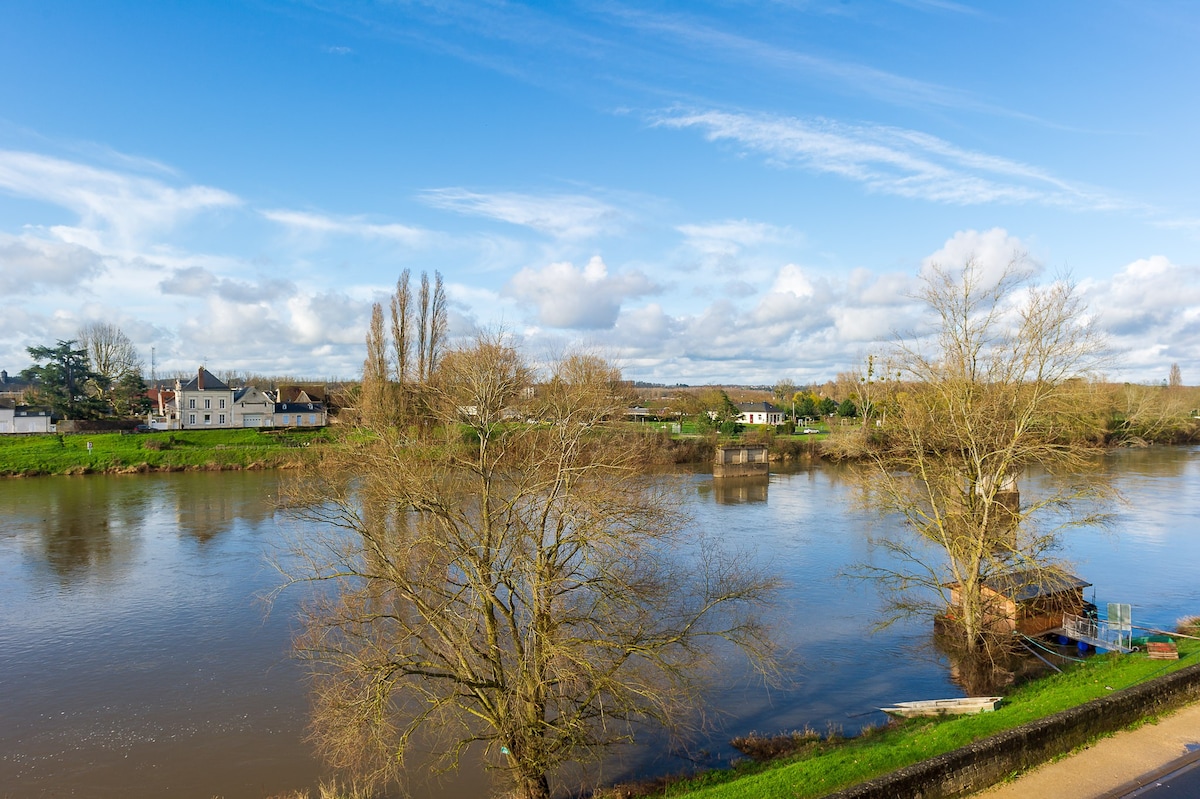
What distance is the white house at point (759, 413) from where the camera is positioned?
76625 mm

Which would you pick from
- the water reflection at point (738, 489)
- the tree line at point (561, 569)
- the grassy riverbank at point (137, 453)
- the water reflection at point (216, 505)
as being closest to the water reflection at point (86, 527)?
the water reflection at point (216, 505)

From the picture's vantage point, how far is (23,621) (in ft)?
55.9

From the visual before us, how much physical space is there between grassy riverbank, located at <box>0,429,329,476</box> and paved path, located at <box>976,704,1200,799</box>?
118 ft

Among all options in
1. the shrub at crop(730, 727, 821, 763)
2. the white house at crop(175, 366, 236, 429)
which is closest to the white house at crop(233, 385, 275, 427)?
the white house at crop(175, 366, 236, 429)

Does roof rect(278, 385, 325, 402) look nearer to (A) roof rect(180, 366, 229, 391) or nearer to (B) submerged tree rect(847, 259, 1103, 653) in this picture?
(A) roof rect(180, 366, 229, 391)

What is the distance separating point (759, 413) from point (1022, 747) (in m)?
70.9

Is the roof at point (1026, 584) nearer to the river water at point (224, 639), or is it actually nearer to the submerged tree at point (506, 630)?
the river water at point (224, 639)

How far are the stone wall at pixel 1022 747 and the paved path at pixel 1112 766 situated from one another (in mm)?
127

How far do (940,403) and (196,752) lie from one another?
1554 cm

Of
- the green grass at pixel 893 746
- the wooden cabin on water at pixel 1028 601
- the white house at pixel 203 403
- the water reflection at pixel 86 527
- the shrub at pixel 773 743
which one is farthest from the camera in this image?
the white house at pixel 203 403

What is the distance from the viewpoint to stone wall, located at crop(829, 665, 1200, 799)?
7.34 metres

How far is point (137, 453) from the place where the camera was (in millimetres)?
43406

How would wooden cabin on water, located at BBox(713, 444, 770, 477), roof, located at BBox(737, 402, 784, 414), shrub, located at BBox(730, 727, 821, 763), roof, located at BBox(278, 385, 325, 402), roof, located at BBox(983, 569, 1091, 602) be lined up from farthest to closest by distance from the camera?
roof, located at BBox(737, 402, 784, 414) < roof, located at BBox(278, 385, 325, 402) < wooden cabin on water, located at BBox(713, 444, 770, 477) < roof, located at BBox(983, 569, 1091, 602) < shrub, located at BBox(730, 727, 821, 763)

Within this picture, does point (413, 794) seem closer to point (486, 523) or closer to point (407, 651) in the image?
point (407, 651)
